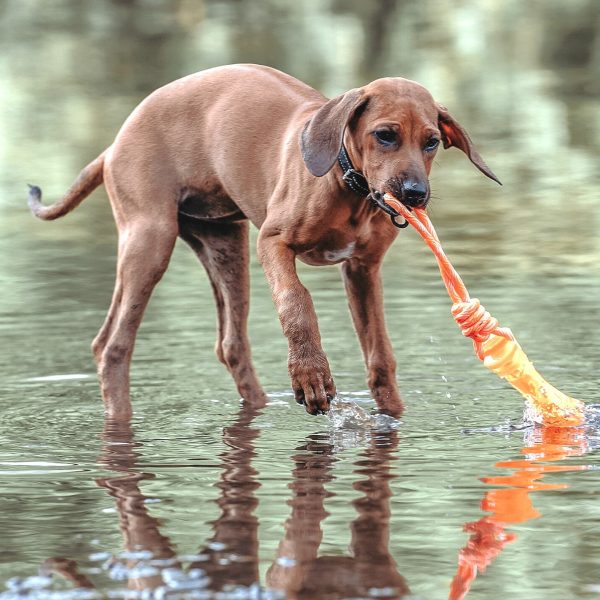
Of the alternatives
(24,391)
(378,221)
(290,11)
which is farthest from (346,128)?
(290,11)

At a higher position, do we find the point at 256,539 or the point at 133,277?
the point at 256,539

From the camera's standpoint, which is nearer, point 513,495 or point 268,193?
point 513,495

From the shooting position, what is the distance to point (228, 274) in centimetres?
870

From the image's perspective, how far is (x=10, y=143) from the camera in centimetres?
1952

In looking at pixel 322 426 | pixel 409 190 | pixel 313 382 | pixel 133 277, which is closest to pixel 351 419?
pixel 322 426

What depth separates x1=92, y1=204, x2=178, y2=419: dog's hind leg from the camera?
8.25m

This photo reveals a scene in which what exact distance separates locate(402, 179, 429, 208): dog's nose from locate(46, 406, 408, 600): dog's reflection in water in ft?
3.46

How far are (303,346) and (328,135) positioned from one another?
3.05ft

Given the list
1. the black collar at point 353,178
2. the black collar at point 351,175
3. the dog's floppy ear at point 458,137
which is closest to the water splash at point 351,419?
the black collar at point 353,178

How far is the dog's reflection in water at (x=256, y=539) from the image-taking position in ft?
15.5

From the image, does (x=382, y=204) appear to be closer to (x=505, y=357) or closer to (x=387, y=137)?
(x=387, y=137)

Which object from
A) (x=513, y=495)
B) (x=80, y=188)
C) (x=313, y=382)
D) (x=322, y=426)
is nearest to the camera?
(x=513, y=495)

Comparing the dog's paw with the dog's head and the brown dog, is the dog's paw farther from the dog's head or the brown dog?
the dog's head

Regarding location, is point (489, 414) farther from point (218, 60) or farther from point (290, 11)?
point (290, 11)
